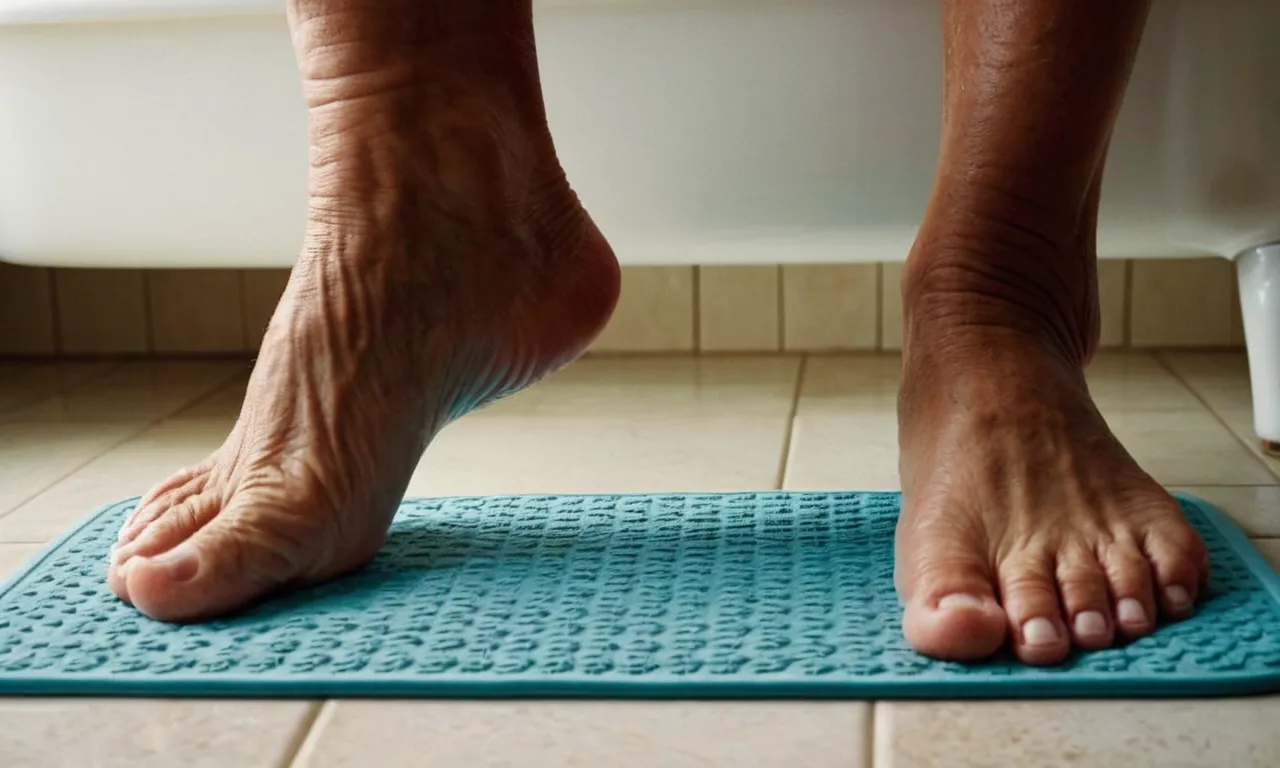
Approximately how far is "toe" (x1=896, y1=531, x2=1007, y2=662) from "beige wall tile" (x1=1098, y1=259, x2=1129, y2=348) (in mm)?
1066

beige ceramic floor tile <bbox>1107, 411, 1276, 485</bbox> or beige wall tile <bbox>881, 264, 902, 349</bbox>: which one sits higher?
beige wall tile <bbox>881, 264, 902, 349</bbox>

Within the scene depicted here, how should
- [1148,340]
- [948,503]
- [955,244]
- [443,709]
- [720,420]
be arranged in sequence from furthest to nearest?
[1148,340]
[720,420]
[955,244]
[948,503]
[443,709]

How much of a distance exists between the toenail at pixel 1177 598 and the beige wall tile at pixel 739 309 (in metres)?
1.06

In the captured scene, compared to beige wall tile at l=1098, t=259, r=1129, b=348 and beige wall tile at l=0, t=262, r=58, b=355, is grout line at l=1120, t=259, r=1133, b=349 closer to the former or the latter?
beige wall tile at l=1098, t=259, r=1129, b=348

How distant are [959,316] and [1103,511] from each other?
16 centimetres

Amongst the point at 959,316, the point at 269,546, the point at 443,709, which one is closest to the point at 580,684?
the point at 443,709

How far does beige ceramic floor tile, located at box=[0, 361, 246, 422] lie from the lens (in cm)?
154

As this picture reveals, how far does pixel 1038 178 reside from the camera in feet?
2.87

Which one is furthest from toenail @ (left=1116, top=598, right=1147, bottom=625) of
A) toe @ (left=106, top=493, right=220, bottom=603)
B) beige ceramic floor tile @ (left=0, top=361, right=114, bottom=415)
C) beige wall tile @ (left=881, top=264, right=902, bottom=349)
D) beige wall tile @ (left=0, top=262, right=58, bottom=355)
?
beige wall tile @ (left=0, top=262, right=58, bottom=355)

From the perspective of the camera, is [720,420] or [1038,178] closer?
[1038,178]

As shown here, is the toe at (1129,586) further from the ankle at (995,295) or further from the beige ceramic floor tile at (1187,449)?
the beige ceramic floor tile at (1187,449)

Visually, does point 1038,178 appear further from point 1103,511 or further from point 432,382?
point 432,382

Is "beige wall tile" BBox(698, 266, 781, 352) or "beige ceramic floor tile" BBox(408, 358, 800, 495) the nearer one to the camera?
"beige ceramic floor tile" BBox(408, 358, 800, 495)

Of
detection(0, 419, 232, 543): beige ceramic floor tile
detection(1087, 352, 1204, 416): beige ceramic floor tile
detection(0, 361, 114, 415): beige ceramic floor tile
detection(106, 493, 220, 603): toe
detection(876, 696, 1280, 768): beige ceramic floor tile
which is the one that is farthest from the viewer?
detection(0, 361, 114, 415): beige ceramic floor tile
